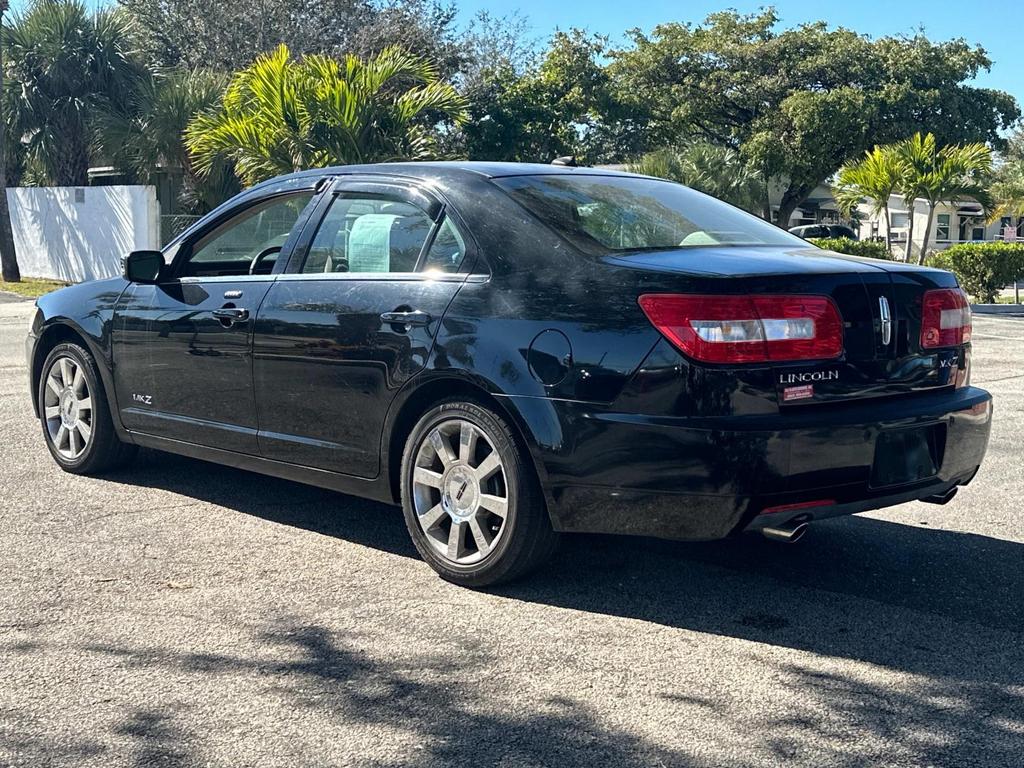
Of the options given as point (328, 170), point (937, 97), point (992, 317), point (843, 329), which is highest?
point (937, 97)

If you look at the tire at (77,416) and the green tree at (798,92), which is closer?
the tire at (77,416)

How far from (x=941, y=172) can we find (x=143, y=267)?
70.4 ft

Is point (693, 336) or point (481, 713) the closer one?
point (481, 713)

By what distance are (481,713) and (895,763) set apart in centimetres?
113

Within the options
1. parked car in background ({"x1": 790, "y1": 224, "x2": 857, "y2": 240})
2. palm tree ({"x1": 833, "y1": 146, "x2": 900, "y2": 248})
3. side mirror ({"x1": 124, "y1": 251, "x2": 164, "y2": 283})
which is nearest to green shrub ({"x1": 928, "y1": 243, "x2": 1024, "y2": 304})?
palm tree ({"x1": 833, "y1": 146, "x2": 900, "y2": 248})

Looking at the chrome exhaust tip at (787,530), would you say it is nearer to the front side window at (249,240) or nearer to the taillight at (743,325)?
the taillight at (743,325)

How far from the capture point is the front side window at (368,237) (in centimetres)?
496

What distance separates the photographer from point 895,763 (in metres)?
3.12

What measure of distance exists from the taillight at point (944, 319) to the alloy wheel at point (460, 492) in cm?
166

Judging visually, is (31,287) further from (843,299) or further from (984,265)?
(843,299)

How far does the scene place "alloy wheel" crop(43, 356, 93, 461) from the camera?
6.46 metres

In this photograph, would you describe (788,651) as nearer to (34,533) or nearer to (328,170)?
(328,170)

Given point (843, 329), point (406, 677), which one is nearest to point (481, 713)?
point (406, 677)

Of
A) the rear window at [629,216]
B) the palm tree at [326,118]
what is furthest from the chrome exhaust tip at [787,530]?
the palm tree at [326,118]
